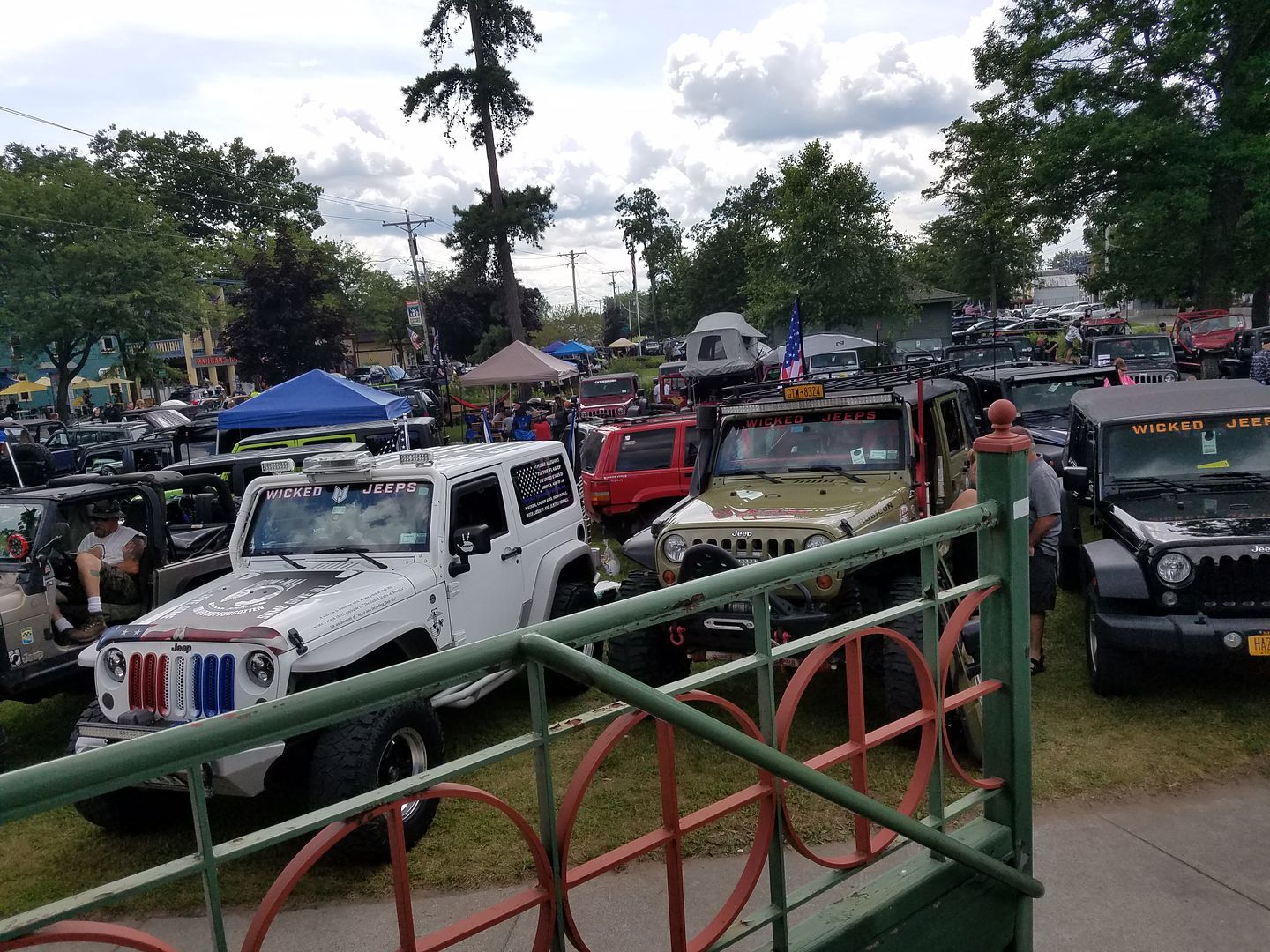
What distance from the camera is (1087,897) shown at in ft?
12.6

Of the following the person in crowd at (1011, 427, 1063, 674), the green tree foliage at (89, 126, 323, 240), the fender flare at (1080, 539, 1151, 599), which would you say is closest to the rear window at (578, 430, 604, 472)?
the person in crowd at (1011, 427, 1063, 674)

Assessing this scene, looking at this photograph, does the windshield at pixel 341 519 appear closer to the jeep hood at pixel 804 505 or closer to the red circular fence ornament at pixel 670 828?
the jeep hood at pixel 804 505

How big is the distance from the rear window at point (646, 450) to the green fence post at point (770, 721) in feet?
29.2

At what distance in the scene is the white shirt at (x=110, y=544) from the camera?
6980 mm

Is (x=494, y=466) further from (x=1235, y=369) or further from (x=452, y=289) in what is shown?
(x=452, y=289)

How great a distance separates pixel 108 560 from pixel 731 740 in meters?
6.67

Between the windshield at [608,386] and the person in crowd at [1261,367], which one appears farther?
the windshield at [608,386]

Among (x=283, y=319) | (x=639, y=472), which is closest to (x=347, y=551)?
(x=639, y=472)

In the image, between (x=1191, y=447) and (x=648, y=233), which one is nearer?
(x=1191, y=447)

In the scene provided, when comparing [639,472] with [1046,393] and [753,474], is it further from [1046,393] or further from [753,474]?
[1046,393]

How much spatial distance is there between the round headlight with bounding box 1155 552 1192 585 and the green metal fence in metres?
2.98

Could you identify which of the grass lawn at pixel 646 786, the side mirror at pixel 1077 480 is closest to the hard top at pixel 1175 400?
the side mirror at pixel 1077 480

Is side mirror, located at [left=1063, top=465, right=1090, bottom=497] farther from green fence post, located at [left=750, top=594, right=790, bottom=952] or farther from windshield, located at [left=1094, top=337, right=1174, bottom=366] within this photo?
windshield, located at [left=1094, top=337, right=1174, bottom=366]

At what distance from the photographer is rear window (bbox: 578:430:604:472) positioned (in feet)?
38.6
